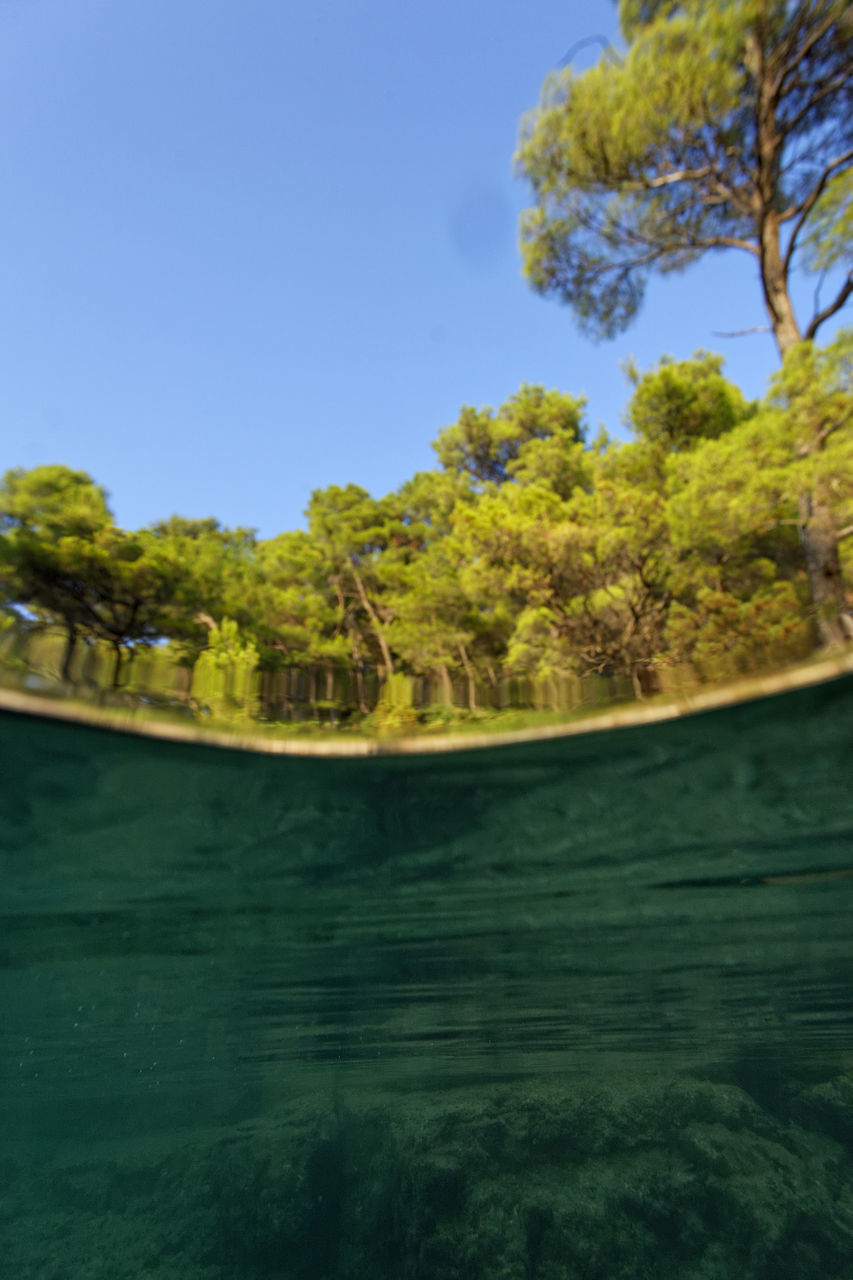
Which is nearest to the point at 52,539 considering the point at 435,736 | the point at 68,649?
the point at 68,649

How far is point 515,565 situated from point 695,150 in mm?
7779

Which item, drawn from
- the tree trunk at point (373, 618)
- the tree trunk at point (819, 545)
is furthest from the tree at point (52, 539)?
the tree trunk at point (819, 545)

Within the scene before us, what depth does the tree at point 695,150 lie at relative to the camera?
9.66 meters

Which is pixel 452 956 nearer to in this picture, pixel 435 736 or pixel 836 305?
pixel 435 736

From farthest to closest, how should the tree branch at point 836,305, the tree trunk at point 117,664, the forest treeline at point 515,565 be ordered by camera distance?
the tree branch at point 836,305
the forest treeline at point 515,565
the tree trunk at point 117,664

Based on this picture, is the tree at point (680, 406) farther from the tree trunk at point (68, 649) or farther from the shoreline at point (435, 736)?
the tree trunk at point (68, 649)

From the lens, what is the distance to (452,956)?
818 centimetres

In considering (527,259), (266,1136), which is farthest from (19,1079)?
(527,259)

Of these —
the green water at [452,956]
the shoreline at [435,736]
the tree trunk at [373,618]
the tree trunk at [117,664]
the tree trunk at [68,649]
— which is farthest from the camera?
the tree trunk at [373,618]

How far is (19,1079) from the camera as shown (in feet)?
38.9

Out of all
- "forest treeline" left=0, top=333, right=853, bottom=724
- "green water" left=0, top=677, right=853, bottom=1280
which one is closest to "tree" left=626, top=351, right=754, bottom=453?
"forest treeline" left=0, top=333, right=853, bottom=724

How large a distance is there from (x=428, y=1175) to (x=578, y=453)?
12580 millimetres

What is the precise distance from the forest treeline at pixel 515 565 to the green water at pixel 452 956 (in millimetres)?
817

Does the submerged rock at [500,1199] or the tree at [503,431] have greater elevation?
the tree at [503,431]
